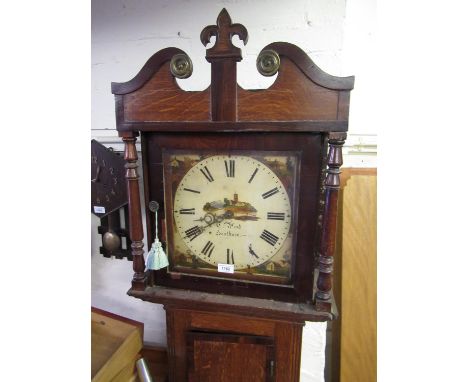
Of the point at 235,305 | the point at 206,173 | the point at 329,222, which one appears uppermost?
the point at 206,173

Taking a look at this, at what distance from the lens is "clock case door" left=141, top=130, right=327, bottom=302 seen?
2.15ft

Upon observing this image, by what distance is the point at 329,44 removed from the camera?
838mm

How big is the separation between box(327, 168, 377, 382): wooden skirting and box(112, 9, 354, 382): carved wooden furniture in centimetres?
22

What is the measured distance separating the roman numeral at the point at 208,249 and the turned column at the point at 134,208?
17cm

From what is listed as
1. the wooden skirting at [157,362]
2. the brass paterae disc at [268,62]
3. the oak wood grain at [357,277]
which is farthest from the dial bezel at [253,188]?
the wooden skirting at [157,362]

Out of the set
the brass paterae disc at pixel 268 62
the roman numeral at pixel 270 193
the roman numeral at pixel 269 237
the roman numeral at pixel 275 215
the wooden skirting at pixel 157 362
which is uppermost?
the brass paterae disc at pixel 268 62

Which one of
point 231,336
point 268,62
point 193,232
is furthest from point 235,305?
point 268,62

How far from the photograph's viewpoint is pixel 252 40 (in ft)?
2.86

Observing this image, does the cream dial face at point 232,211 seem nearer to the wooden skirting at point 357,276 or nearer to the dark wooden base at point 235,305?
the dark wooden base at point 235,305

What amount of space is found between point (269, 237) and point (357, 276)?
15.6 inches

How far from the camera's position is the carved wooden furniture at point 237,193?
63 cm

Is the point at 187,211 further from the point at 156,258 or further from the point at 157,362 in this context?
the point at 157,362

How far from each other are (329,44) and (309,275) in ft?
2.16
